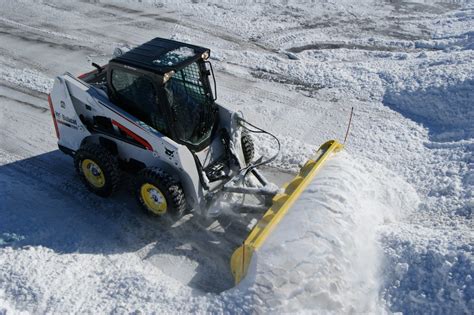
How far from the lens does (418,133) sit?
27.8ft

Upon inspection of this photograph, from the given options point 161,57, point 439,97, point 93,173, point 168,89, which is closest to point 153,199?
point 93,173

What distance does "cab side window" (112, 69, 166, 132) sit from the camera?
6024 millimetres

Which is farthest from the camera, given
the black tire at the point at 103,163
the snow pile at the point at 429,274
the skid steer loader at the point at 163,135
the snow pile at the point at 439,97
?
the snow pile at the point at 439,97

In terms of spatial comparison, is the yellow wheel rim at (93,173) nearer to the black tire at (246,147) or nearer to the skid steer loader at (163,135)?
the skid steer loader at (163,135)

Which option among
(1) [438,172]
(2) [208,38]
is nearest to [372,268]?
(1) [438,172]

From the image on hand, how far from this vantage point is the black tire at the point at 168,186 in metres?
6.08

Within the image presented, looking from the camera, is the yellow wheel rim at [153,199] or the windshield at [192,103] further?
the yellow wheel rim at [153,199]

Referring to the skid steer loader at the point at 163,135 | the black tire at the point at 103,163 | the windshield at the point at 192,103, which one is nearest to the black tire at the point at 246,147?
the skid steer loader at the point at 163,135

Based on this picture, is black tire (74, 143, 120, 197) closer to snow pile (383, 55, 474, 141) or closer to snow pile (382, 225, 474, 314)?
snow pile (382, 225, 474, 314)

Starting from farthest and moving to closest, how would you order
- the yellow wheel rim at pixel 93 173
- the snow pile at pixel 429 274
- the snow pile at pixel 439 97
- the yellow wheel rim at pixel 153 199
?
the snow pile at pixel 439 97
the yellow wheel rim at pixel 93 173
the yellow wheel rim at pixel 153 199
the snow pile at pixel 429 274

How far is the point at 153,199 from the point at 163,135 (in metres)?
0.90

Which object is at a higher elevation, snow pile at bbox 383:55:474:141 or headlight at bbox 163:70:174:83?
headlight at bbox 163:70:174:83

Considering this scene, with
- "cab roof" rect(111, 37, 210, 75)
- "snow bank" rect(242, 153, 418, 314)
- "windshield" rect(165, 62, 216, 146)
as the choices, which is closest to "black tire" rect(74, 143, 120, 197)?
"windshield" rect(165, 62, 216, 146)

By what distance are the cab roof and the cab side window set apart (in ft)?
0.49
